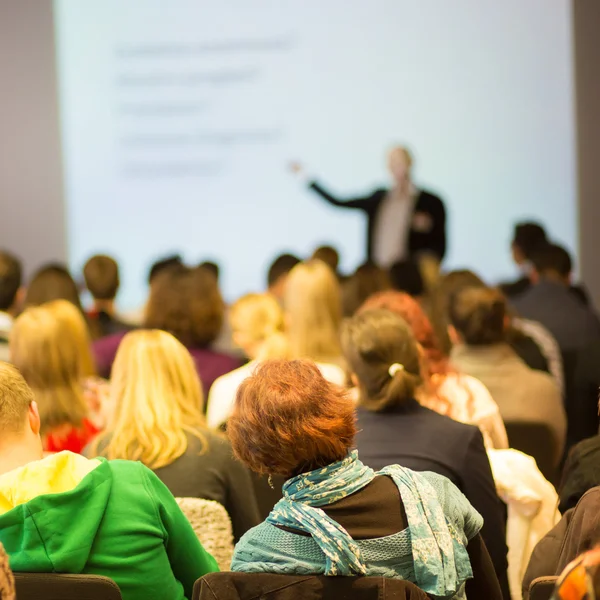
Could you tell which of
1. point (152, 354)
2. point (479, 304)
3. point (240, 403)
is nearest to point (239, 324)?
point (479, 304)

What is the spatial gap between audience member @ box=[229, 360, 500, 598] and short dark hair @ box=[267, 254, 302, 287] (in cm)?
409

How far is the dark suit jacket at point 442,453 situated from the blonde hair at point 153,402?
1.51 feet

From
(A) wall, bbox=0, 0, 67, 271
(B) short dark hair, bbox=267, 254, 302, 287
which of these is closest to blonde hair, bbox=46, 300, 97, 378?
(B) short dark hair, bbox=267, 254, 302, 287

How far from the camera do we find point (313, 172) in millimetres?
8180

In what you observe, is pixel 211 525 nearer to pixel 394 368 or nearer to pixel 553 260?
pixel 394 368

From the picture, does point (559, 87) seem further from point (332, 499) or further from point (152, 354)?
point (332, 499)

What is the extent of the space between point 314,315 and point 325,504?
8.28 feet

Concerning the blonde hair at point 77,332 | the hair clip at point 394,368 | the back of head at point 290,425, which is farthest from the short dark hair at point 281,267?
the back of head at point 290,425

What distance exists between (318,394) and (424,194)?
6.30 m

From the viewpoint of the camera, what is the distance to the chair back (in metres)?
3.30

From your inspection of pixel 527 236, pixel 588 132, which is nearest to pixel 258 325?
pixel 527 236

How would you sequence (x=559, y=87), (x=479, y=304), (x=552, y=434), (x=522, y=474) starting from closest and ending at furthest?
1. (x=522, y=474)
2. (x=552, y=434)
3. (x=479, y=304)
4. (x=559, y=87)

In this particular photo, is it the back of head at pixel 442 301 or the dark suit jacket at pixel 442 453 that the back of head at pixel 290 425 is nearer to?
the dark suit jacket at pixel 442 453

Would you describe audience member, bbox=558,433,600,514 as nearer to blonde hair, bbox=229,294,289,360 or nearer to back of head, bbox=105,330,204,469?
back of head, bbox=105,330,204,469
